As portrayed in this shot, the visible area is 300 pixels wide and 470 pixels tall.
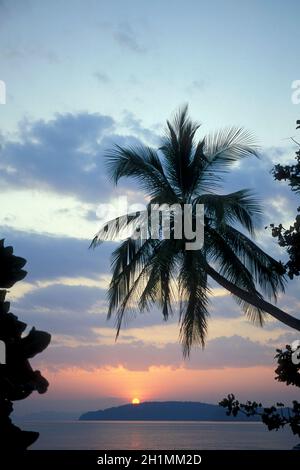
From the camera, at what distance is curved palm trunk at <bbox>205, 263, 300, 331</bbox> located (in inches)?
431

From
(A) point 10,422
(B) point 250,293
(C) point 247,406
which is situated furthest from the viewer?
(B) point 250,293

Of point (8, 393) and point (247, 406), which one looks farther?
point (247, 406)

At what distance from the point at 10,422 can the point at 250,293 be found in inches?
417

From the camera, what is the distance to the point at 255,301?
11.8 metres

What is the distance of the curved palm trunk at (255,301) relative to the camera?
1095cm

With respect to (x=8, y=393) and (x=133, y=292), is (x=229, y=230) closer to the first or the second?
(x=133, y=292)

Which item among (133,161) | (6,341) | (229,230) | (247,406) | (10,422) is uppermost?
(133,161)

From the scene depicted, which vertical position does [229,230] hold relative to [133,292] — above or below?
above
